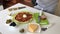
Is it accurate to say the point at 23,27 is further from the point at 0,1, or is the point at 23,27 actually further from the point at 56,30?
the point at 0,1

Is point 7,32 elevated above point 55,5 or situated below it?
below

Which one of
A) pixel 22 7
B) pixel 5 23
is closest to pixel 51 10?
pixel 22 7

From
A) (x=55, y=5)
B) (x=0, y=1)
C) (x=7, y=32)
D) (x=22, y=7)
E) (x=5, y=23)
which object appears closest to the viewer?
(x=7, y=32)

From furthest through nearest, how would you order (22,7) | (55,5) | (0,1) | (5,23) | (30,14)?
(0,1)
(55,5)
(22,7)
(30,14)
(5,23)

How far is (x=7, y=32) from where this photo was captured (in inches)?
41.7

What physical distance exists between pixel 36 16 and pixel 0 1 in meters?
1.38

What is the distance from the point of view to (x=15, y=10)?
1.36 m

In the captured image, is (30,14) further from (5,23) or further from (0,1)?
(0,1)

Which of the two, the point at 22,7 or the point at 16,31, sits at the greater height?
the point at 22,7

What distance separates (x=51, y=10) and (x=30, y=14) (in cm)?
41

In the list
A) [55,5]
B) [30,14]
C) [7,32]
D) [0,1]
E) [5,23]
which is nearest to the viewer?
[7,32]

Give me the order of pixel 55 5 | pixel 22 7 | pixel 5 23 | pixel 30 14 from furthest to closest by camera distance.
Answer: pixel 55 5, pixel 22 7, pixel 30 14, pixel 5 23

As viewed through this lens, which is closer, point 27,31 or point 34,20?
point 27,31

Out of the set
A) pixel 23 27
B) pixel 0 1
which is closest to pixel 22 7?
pixel 23 27
